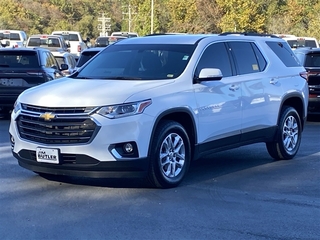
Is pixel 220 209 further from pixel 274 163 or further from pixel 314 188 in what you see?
pixel 274 163

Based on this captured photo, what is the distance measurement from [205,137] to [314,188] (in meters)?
1.50

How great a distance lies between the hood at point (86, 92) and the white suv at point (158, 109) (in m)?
0.01

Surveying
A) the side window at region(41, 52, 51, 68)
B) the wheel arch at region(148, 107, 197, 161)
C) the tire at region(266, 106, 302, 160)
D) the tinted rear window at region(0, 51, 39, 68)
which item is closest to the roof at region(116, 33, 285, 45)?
the wheel arch at region(148, 107, 197, 161)

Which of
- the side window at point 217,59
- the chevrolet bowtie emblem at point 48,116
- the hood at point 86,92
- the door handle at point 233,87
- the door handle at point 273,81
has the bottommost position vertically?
the chevrolet bowtie emblem at point 48,116

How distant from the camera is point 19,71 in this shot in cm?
1405

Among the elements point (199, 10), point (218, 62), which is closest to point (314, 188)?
point (218, 62)

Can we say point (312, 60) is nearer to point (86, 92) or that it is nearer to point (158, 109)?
point (158, 109)

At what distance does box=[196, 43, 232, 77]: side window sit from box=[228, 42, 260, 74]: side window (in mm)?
199

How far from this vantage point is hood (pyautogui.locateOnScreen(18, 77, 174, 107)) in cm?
712

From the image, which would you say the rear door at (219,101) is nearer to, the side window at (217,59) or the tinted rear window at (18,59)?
the side window at (217,59)

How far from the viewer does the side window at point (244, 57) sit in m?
8.97

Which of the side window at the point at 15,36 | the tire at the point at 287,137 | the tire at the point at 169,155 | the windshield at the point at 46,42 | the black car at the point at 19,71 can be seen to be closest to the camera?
the tire at the point at 169,155

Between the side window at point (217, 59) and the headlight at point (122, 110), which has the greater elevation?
the side window at point (217, 59)

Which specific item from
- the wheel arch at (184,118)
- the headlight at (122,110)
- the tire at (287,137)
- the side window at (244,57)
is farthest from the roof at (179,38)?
the headlight at (122,110)
